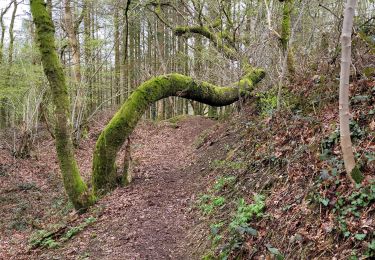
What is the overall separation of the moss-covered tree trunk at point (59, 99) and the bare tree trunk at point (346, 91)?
5300mm

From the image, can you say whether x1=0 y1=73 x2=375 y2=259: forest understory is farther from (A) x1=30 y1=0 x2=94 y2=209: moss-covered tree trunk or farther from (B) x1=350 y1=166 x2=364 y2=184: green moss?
(A) x1=30 y1=0 x2=94 y2=209: moss-covered tree trunk

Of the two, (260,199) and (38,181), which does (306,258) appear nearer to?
(260,199)

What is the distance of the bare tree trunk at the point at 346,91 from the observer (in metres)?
3.05

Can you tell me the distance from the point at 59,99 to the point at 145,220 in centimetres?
304

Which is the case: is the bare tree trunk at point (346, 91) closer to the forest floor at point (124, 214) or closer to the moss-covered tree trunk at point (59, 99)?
the forest floor at point (124, 214)

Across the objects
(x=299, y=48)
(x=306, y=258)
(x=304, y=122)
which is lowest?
(x=306, y=258)

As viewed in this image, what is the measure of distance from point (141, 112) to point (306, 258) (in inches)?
220

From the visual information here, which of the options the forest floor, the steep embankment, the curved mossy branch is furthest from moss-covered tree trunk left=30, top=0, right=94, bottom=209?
the steep embankment

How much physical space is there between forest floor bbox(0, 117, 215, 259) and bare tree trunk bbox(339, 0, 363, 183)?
2.59 metres

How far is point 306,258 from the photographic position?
10.2 feet

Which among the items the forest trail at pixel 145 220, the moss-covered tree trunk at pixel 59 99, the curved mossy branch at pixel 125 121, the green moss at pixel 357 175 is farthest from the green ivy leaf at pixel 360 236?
the curved mossy branch at pixel 125 121

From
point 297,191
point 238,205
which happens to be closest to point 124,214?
point 238,205

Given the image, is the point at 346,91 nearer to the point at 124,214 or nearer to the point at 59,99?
the point at 124,214

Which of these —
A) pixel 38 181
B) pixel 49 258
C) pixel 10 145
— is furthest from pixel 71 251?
pixel 10 145
